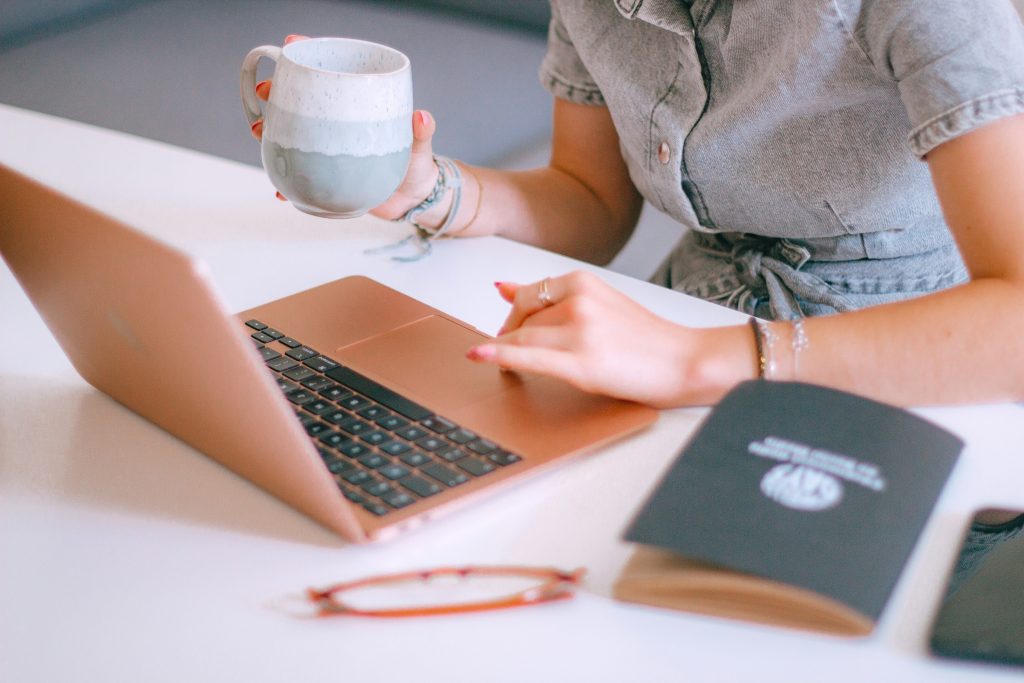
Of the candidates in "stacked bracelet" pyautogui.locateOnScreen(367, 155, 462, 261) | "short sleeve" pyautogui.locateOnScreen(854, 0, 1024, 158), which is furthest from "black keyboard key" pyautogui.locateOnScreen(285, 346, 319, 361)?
"short sleeve" pyautogui.locateOnScreen(854, 0, 1024, 158)

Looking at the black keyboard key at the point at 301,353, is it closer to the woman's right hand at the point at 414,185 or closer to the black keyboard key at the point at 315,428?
the black keyboard key at the point at 315,428

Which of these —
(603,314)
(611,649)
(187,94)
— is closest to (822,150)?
(603,314)

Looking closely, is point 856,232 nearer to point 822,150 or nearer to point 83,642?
point 822,150

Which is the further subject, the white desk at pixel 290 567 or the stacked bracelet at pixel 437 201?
the stacked bracelet at pixel 437 201

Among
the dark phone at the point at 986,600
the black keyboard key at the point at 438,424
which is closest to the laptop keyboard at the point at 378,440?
the black keyboard key at the point at 438,424

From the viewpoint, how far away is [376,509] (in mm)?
601

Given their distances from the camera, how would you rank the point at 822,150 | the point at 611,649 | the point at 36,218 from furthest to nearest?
the point at 822,150, the point at 36,218, the point at 611,649

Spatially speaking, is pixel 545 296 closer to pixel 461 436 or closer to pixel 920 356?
pixel 461 436

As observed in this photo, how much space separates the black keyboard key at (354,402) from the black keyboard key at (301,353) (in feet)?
0.22

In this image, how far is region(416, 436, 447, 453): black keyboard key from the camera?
0.65 meters

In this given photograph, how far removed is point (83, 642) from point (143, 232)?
0.20 metres

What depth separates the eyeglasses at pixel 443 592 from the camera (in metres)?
0.55

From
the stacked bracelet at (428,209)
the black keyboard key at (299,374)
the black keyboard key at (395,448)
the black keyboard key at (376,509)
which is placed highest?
the stacked bracelet at (428,209)

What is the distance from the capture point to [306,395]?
2.32 feet
